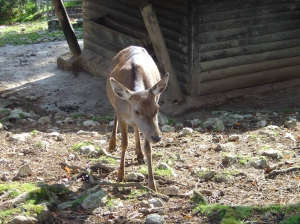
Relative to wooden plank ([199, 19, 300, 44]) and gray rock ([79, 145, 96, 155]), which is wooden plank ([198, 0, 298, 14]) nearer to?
wooden plank ([199, 19, 300, 44])

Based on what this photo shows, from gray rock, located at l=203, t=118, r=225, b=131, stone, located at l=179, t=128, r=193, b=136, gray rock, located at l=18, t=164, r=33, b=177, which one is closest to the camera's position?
gray rock, located at l=18, t=164, r=33, b=177

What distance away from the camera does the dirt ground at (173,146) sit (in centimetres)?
575

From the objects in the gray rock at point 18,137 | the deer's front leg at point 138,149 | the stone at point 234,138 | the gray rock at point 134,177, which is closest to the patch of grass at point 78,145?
the gray rock at point 18,137

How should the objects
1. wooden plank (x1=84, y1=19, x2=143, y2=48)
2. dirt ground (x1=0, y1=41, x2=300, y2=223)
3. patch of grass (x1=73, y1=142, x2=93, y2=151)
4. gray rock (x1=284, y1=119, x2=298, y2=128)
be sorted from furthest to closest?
wooden plank (x1=84, y1=19, x2=143, y2=48) → gray rock (x1=284, y1=119, x2=298, y2=128) → patch of grass (x1=73, y1=142, x2=93, y2=151) → dirt ground (x1=0, y1=41, x2=300, y2=223)

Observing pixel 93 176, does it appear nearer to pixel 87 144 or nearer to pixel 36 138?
pixel 87 144

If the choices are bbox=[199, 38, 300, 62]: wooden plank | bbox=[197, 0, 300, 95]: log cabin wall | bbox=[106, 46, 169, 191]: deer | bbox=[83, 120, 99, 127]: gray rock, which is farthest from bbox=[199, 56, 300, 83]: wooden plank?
bbox=[106, 46, 169, 191]: deer

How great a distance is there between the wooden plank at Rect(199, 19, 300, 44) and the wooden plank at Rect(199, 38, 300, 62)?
0.24 metres

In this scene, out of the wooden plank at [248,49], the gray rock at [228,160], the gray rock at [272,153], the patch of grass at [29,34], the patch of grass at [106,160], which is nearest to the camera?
the gray rock at [228,160]

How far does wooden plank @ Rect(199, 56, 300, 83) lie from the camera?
10.8 meters

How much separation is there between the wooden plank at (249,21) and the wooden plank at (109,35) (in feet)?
5.24

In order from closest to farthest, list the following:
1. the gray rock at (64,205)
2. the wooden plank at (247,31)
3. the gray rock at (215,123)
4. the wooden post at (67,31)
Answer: the gray rock at (64,205), the gray rock at (215,123), the wooden plank at (247,31), the wooden post at (67,31)

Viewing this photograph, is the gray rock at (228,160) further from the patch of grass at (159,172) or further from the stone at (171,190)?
the stone at (171,190)

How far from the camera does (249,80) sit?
11266 mm

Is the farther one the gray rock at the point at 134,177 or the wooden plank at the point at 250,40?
the wooden plank at the point at 250,40
